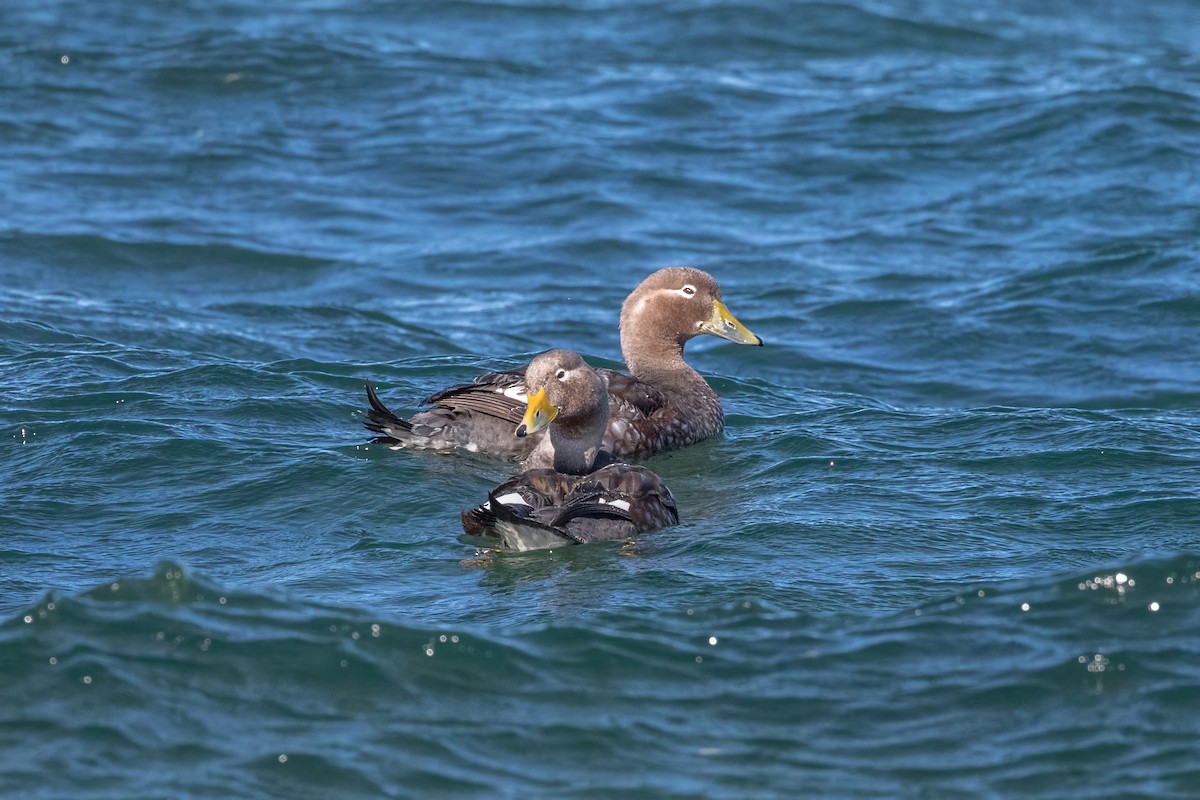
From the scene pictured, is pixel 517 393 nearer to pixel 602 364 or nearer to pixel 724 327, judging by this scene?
pixel 724 327

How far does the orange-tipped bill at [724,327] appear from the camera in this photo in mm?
10812

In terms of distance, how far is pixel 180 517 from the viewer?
8352mm

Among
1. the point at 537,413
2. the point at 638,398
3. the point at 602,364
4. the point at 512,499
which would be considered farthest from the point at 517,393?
the point at 602,364

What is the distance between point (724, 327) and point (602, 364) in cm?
161

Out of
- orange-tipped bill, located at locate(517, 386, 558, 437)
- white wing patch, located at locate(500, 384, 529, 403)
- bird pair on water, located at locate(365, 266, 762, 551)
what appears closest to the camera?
bird pair on water, located at locate(365, 266, 762, 551)

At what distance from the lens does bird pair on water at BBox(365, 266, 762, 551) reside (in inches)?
308

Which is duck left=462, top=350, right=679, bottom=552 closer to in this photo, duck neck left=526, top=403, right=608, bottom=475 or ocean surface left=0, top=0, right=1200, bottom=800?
duck neck left=526, top=403, right=608, bottom=475

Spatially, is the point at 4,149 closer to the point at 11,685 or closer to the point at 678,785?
the point at 11,685

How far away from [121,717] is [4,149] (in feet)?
43.2

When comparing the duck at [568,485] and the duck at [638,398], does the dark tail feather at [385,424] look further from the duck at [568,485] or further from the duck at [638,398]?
the duck at [568,485]

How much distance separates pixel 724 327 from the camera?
10.9 m

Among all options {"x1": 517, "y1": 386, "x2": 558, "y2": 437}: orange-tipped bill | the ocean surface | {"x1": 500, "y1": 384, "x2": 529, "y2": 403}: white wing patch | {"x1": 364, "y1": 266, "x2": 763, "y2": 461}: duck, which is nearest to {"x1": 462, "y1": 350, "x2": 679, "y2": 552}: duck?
{"x1": 517, "y1": 386, "x2": 558, "y2": 437}: orange-tipped bill

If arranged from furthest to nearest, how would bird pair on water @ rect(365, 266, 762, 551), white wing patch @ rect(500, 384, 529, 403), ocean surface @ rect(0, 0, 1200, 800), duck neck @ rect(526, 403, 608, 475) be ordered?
white wing patch @ rect(500, 384, 529, 403) < duck neck @ rect(526, 403, 608, 475) < bird pair on water @ rect(365, 266, 762, 551) < ocean surface @ rect(0, 0, 1200, 800)

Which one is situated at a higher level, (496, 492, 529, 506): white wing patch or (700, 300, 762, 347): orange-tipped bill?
(700, 300, 762, 347): orange-tipped bill
